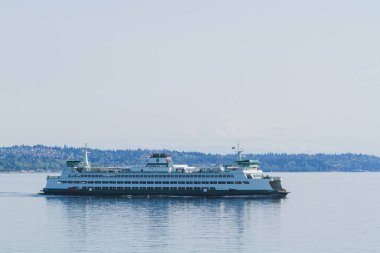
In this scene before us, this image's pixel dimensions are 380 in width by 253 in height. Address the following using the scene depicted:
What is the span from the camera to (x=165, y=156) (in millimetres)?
141125

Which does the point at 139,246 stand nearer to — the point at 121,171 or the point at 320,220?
the point at 320,220

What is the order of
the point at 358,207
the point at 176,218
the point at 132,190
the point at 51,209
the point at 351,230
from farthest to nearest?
the point at 132,190 < the point at 358,207 < the point at 51,209 < the point at 176,218 < the point at 351,230

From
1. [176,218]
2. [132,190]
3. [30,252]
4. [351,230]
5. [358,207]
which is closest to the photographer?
[30,252]

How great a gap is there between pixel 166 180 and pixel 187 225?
46.1 meters

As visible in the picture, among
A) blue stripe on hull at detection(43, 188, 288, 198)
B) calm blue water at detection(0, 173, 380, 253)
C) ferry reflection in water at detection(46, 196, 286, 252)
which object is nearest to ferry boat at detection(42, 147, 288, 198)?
blue stripe on hull at detection(43, 188, 288, 198)

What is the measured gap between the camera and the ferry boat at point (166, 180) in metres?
134

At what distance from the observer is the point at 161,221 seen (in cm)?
9800

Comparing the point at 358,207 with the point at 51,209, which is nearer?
the point at 51,209

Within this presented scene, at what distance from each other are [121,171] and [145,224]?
4808 cm

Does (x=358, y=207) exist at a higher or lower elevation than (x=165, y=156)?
lower

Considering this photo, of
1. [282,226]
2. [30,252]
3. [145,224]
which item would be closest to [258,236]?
[282,226]

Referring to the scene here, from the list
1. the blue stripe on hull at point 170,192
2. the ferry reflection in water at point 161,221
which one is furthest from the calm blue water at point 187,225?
the blue stripe on hull at point 170,192

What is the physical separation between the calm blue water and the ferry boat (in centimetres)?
310

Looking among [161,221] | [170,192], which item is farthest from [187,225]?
[170,192]
